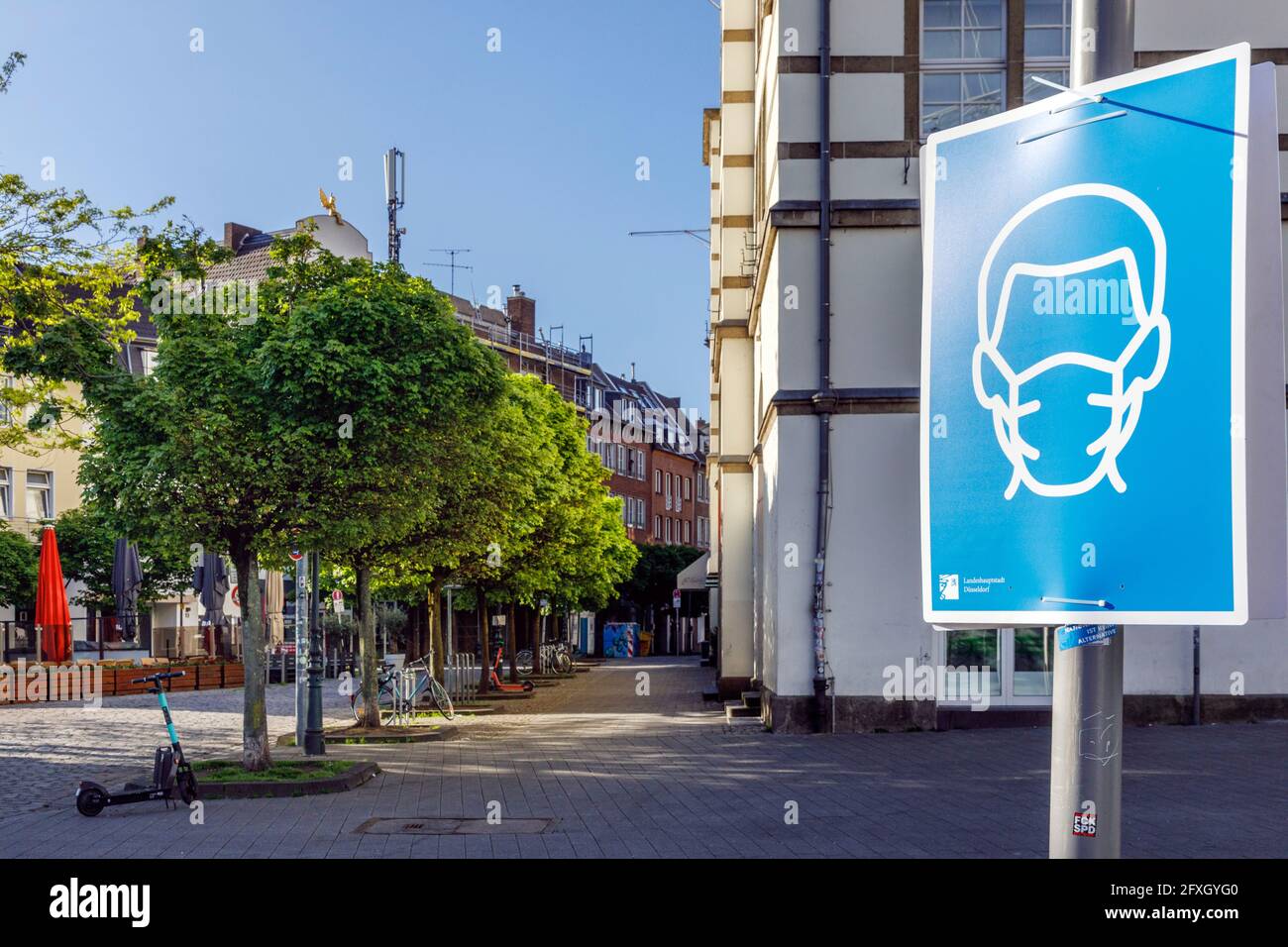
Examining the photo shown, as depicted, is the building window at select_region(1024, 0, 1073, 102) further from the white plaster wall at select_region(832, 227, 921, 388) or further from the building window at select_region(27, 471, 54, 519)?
the building window at select_region(27, 471, 54, 519)

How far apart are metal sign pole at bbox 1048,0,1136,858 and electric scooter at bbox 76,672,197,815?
32.7ft

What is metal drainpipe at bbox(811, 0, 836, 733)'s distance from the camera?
19.0 meters

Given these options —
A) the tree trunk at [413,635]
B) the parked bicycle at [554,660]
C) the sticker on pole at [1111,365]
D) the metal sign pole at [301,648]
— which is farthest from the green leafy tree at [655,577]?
the sticker on pole at [1111,365]

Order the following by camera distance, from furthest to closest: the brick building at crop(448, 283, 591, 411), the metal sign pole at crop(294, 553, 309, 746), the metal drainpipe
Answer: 1. the brick building at crop(448, 283, 591, 411)
2. the metal sign pole at crop(294, 553, 309, 746)
3. the metal drainpipe

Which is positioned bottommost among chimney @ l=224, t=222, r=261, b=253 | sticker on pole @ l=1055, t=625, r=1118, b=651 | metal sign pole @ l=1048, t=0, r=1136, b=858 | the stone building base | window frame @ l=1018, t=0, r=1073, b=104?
the stone building base

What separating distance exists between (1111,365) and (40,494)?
57590mm

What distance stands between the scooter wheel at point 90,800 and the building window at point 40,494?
46301 millimetres

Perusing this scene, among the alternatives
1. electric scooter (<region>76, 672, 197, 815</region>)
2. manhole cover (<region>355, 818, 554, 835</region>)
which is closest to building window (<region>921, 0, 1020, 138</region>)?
manhole cover (<region>355, 818, 554, 835</region>)

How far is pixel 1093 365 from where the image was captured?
15.5 feet

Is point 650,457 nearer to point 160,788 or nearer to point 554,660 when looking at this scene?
point 554,660
